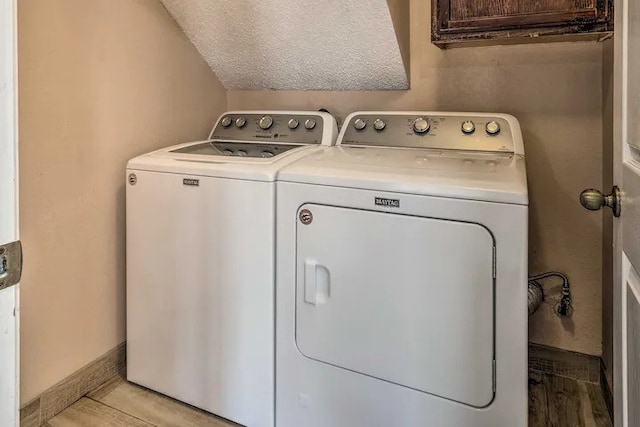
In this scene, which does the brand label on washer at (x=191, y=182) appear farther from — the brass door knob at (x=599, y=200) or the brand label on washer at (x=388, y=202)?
the brass door knob at (x=599, y=200)

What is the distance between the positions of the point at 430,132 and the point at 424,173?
0.56m

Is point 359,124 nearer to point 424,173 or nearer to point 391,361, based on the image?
point 424,173

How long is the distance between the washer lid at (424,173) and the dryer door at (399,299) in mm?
83

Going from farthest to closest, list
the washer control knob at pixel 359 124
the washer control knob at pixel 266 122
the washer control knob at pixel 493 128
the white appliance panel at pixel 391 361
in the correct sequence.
A: 1. the washer control knob at pixel 266 122
2. the washer control knob at pixel 359 124
3. the washer control knob at pixel 493 128
4. the white appliance panel at pixel 391 361

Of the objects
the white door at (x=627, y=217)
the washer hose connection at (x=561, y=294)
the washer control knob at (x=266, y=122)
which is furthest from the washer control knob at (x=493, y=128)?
the washer control knob at (x=266, y=122)

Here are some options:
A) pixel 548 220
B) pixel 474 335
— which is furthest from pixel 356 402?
pixel 548 220

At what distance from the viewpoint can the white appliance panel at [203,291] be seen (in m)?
1.53

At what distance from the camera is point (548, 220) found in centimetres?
193

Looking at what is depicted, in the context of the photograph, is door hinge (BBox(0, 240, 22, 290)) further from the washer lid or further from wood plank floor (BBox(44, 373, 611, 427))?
wood plank floor (BBox(44, 373, 611, 427))

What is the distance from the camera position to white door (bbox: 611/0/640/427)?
78 centimetres

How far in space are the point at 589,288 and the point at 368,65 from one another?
1249mm

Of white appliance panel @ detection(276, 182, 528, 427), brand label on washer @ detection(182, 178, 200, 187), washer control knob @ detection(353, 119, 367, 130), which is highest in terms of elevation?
washer control knob @ detection(353, 119, 367, 130)

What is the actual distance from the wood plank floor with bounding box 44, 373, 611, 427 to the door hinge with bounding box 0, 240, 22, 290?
124 centimetres

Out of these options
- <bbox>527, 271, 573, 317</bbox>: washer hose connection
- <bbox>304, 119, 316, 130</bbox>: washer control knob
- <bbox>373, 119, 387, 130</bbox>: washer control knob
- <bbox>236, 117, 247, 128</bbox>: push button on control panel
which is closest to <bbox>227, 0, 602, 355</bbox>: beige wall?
<bbox>527, 271, 573, 317</bbox>: washer hose connection
